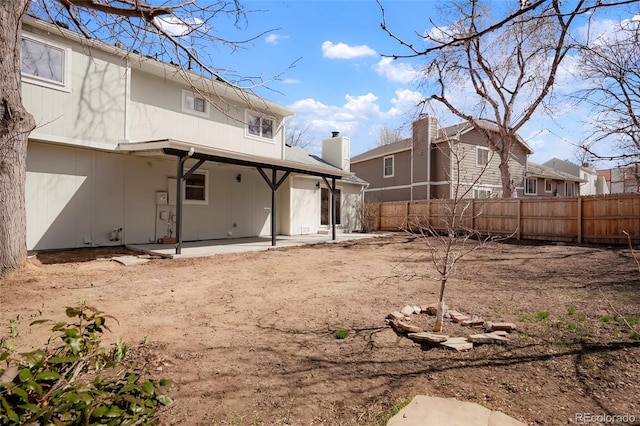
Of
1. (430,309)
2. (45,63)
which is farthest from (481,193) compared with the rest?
(45,63)

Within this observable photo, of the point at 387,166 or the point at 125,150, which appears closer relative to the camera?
the point at 125,150

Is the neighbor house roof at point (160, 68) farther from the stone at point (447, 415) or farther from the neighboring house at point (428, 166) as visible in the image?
the neighboring house at point (428, 166)

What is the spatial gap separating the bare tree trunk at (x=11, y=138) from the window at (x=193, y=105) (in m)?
4.96

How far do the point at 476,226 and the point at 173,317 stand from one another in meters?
14.4

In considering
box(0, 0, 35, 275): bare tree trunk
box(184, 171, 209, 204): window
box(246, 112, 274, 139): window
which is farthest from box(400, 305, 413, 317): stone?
box(246, 112, 274, 139): window

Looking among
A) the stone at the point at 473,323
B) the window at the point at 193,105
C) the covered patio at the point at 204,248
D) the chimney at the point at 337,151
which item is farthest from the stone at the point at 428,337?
the chimney at the point at 337,151

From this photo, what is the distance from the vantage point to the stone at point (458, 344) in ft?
10.8

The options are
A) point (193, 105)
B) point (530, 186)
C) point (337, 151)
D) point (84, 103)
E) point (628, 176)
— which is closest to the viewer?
point (84, 103)

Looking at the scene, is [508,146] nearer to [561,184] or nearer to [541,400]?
[561,184]

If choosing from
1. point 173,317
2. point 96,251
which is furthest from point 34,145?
point 173,317

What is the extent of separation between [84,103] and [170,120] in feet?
7.38

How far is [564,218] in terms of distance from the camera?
1306 cm

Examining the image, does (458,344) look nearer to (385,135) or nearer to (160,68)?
(160,68)

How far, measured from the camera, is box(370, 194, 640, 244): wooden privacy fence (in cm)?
1157
